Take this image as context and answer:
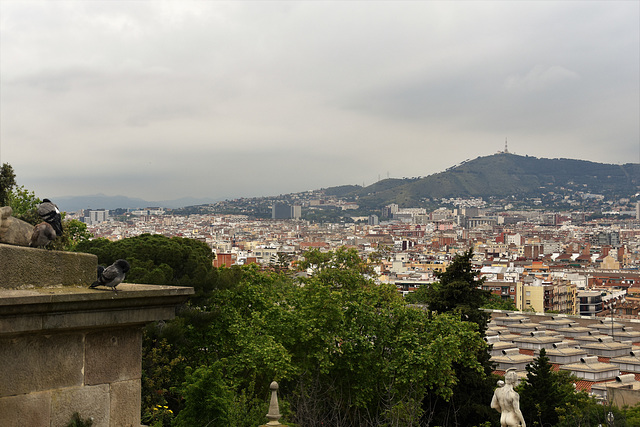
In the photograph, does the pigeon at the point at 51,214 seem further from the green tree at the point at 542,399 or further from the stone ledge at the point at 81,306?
the green tree at the point at 542,399

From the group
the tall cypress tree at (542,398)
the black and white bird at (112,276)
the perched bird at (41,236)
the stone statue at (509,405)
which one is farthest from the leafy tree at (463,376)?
the perched bird at (41,236)

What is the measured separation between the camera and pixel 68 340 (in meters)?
3.07

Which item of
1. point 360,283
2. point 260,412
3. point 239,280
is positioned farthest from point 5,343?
point 360,283

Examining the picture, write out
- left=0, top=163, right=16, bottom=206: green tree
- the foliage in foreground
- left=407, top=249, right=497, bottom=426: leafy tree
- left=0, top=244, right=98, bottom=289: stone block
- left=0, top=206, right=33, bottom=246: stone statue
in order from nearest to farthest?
left=0, top=244, right=98, bottom=289: stone block < left=0, top=206, right=33, bottom=246: stone statue < the foliage in foreground < left=407, top=249, right=497, bottom=426: leafy tree < left=0, top=163, right=16, bottom=206: green tree

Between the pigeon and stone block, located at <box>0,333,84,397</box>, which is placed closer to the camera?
stone block, located at <box>0,333,84,397</box>

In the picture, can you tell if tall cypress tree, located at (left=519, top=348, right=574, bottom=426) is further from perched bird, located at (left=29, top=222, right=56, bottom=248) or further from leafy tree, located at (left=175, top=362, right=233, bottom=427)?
perched bird, located at (left=29, top=222, right=56, bottom=248)

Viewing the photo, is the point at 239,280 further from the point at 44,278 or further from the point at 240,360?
the point at 44,278

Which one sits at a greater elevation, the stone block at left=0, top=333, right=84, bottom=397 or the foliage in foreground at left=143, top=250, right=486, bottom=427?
the stone block at left=0, top=333, right=84, bottom=397

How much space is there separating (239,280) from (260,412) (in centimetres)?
589

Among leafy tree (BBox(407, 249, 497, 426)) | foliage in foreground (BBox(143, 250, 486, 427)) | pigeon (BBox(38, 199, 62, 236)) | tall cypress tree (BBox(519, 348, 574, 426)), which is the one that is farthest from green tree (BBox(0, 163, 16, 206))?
pigeon (BBox(38, 199, 62, 236))

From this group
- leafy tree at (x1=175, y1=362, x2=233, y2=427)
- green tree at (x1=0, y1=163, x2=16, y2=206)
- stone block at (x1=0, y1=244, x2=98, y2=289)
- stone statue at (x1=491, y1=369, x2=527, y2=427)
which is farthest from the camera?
green tree at (x1=0, y1=163, x2=16, y2=206)

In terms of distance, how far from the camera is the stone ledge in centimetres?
283

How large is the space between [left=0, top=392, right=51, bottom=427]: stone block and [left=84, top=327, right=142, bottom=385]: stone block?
→ 22cm

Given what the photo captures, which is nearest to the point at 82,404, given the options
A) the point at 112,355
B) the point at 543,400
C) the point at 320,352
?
the point at 112,355
